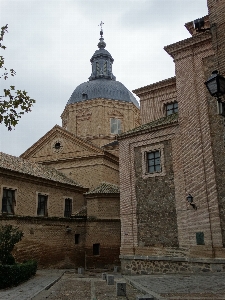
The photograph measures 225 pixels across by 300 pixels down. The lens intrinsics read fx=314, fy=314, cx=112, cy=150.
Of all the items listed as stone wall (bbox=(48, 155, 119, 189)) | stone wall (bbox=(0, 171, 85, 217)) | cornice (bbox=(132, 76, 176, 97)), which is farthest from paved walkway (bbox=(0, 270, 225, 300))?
cornice (bbox=(132, 76, 176, 97))

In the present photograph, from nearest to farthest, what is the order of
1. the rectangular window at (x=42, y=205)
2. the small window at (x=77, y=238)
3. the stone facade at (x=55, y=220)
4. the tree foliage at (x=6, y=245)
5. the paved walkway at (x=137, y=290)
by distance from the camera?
the paved walkway at (x=137, y=290) → the tree foliage at (x=6, y=245) → the stone facade at (x=55, y=220) → the rectangular window at (x=42, y=205) → the small window at (x=77, y=238)

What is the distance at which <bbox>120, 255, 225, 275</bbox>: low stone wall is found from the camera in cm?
1265

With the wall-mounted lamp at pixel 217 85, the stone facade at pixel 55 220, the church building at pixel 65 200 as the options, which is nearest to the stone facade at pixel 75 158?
the church building at pixel 65 200

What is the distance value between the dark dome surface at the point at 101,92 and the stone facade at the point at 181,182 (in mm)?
17718

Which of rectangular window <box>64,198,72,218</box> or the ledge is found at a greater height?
rectangular window <box>64,198,72,218</box>

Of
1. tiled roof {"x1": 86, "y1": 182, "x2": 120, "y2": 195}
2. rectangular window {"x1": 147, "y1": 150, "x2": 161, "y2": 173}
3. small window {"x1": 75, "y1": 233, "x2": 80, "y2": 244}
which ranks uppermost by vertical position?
rectangular window {"x1": 147, "y1": 150, "x2": 161, "y2": 173}

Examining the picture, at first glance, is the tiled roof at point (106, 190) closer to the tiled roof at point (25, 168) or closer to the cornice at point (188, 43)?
the tiled roof at point (25, 168)

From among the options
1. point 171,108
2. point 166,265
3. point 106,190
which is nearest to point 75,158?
point 106,190

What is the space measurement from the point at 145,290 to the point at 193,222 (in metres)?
5.97

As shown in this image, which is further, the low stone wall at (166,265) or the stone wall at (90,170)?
the stone wall at (90,170)

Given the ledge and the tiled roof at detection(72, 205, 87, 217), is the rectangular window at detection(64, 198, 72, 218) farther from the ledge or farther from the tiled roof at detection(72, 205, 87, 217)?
the ledge

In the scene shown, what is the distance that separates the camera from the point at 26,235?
17.8 m

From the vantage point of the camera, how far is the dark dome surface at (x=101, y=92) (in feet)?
113

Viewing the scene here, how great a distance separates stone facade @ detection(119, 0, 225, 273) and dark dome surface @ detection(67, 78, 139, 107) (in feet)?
58.1
